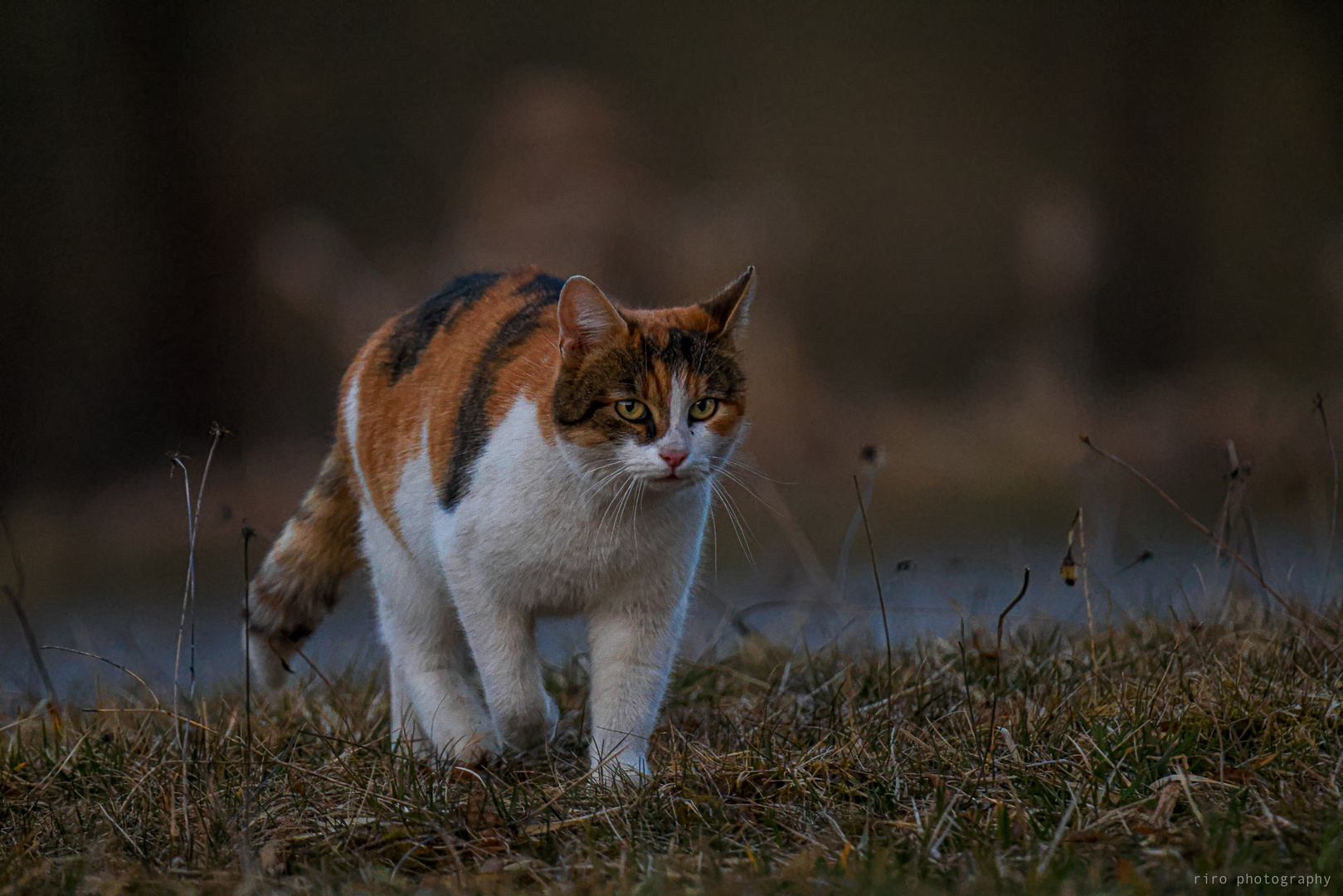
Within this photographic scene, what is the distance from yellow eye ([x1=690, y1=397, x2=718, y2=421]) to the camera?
99.7 inches

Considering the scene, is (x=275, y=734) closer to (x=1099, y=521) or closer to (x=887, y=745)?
(x=887, y=745)

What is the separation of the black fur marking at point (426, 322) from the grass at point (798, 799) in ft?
3.22

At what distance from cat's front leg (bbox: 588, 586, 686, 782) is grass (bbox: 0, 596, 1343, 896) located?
0.08m

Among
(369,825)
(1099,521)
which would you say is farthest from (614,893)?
(1099,521)

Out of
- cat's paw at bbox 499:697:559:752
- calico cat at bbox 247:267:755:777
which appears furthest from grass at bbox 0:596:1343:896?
calico cat at bbox 247:267:755:777

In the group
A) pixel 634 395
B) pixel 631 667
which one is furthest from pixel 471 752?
pixel 634 395

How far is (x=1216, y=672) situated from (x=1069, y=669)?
499mm

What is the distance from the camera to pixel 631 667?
2.57 m

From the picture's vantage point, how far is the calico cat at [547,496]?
2.47 meters

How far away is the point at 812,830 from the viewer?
203cm

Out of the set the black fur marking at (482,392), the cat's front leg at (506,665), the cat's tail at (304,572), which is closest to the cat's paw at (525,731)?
the cat's front leg at (506,665)

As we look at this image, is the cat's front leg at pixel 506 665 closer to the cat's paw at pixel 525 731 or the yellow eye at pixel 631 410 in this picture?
the cat's paw at pixel 525 731

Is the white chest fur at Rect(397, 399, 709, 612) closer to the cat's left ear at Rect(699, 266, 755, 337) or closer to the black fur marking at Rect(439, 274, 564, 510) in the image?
the black fur marking at Rect(439, 274, 564, 510)

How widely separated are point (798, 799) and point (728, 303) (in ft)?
3.72
